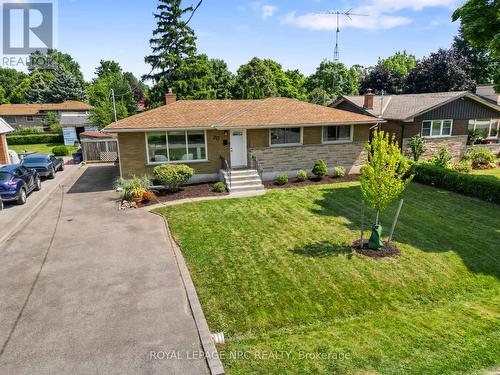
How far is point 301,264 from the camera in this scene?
31.5ft

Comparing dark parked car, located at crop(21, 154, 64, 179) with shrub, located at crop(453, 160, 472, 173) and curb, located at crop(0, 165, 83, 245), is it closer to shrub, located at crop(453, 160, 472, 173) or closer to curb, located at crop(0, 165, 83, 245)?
curb, located at crop(0, 165, 83, 245)

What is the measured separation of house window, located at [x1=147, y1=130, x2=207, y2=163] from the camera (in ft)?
60.4

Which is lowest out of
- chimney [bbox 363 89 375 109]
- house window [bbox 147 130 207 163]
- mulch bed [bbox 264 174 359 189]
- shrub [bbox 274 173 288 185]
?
mulch bed [bbox 264 174 359 189]

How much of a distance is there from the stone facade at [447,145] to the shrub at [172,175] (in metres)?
16.6

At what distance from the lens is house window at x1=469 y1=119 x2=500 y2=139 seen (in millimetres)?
27406

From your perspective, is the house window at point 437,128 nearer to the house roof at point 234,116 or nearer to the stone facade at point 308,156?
the stone facade at point 308,156

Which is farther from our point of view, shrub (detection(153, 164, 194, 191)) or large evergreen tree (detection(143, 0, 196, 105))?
large evergreen tree (detection(143, 0, 196, 105))

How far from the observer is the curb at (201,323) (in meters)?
5.93

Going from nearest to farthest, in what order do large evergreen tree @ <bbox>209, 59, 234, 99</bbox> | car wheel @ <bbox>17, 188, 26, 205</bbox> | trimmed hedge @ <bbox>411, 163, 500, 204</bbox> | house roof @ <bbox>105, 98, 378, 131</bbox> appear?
trimmed hedge @ <bbox>411, 163, 500, 204</bbox>
car wheel @ <bbox>17, 188, 26, 205</bbox>
house roof @ <bbox>105, 98, 378, 131</bbox>
large evergreen tree @ <bbox>209, 59, 234, 99</bbox>

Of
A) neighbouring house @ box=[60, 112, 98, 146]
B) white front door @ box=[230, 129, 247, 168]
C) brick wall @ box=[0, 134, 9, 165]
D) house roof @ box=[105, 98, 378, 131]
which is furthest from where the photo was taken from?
neighbouring house @ box=[60, 112, 98, 146]

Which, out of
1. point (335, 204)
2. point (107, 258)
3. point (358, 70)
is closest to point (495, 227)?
point (335, 204)

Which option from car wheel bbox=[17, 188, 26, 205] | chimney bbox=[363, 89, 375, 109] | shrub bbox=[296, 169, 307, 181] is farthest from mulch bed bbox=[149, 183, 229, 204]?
chimney bbox=[363, 89, 375, 109]

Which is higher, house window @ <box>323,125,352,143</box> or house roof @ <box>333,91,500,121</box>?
house roof @ <box>333,91,500,121</box>

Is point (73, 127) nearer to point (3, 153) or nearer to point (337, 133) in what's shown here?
point (3, 153)
